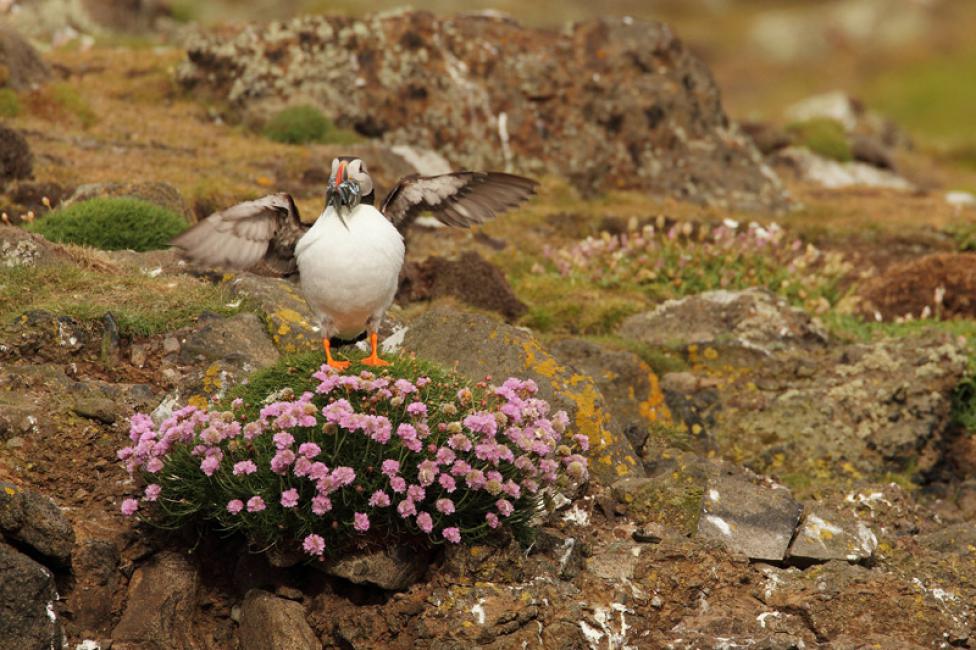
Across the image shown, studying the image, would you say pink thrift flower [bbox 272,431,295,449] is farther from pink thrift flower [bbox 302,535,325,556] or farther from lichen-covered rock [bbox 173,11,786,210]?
lichen-covered rock [bbox 173,11,786,210]

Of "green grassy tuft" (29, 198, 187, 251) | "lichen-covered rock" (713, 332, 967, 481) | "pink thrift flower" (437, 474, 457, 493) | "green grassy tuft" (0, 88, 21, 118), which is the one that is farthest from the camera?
"green grassy tuft" (0, 88, 21, 118)

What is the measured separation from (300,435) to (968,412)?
8.12 metres

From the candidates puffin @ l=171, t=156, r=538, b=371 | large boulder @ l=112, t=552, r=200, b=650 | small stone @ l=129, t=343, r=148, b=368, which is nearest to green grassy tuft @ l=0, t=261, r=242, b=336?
small stone @ l=129, t=343, r=148, b=368

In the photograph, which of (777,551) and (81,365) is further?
(81,365)

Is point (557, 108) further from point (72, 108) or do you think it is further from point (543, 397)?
point (543, 397)

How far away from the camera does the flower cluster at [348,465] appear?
7262 millimetres

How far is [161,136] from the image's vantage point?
20703 millimetres

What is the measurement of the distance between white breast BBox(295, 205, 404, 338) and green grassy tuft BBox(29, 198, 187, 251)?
15.6 feet

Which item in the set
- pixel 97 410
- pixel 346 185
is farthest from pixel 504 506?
pixel 97 410

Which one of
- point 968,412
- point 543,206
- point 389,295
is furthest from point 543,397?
point 543,206

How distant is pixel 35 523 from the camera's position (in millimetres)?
7176

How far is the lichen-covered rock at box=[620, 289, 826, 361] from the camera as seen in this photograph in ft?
42.7

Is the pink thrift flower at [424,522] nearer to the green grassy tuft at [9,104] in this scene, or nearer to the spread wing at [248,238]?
the spread wing at [248,238]

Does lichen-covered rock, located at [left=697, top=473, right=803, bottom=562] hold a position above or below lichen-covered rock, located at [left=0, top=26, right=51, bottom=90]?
above
